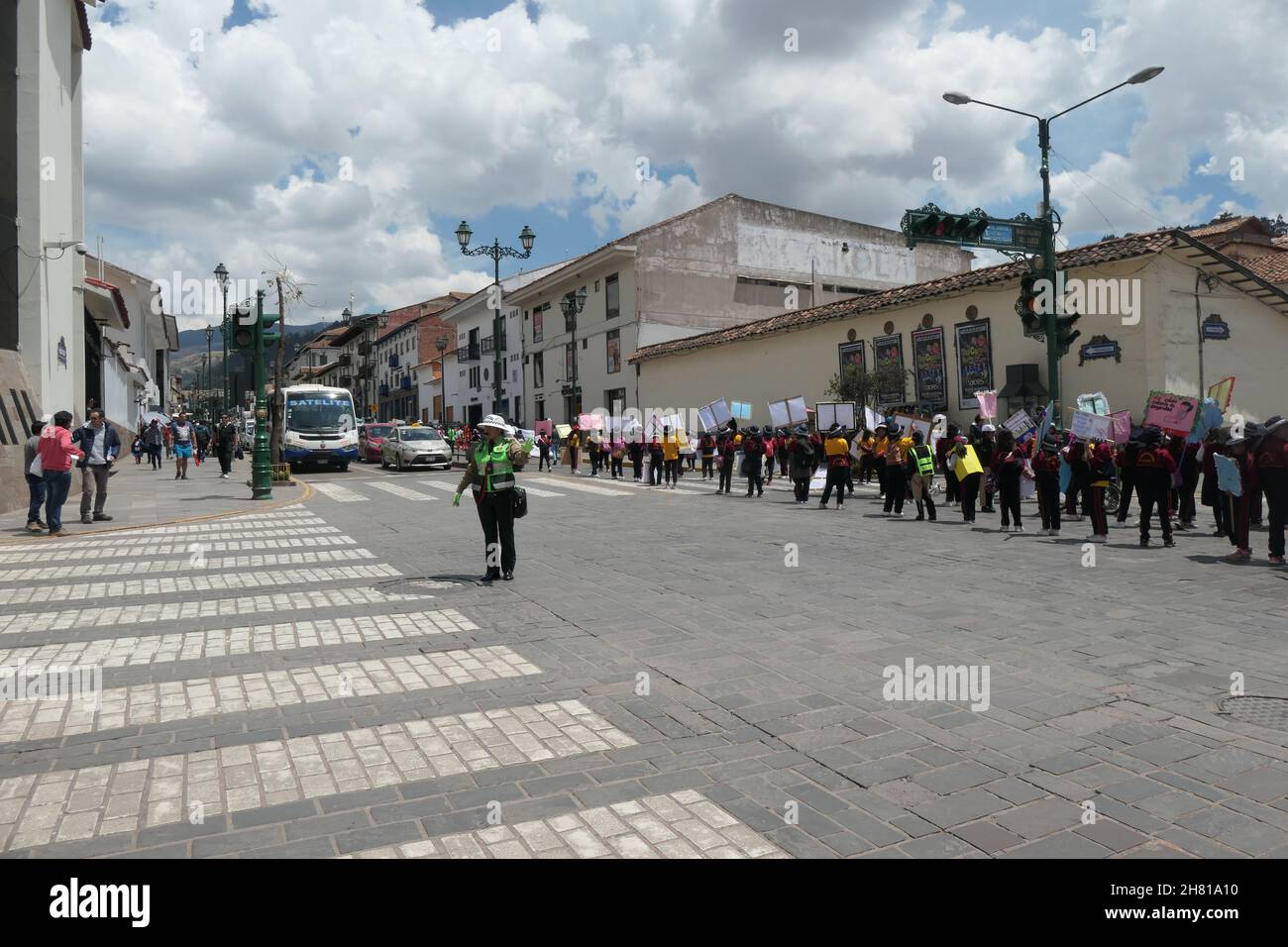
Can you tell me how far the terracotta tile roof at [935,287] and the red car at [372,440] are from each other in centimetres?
1236

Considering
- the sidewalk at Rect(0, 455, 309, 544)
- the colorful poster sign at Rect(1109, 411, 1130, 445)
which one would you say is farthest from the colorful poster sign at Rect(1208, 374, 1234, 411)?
the sidewalk at Rect(0, 455, 309, 544)

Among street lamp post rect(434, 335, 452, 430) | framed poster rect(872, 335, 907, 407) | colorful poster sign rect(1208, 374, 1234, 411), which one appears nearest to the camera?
colorful poster sign rect(1208, 374, 1234, 411)

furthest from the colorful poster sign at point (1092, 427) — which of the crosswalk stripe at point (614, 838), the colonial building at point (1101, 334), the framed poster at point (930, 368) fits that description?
the crosswalk stripe at point (614, 838)

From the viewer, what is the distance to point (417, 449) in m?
29.5

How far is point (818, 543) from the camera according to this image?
37.3 ft

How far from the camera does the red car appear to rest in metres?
37.2

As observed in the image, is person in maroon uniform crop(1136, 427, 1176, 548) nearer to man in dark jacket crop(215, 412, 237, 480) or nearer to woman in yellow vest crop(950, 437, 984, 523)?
woman in yellow vest crop(950, 437, 984, 523)

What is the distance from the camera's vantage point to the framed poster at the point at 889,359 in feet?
82.5

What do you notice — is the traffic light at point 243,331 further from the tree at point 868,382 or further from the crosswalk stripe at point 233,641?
the tree at point 868,382

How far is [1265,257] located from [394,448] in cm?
3096

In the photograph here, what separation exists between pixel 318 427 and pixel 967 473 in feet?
72.5

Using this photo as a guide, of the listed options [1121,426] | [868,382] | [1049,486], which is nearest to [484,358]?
[868,382]

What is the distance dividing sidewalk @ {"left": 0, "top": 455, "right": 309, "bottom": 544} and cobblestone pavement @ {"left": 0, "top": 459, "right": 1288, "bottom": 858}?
4233mm
